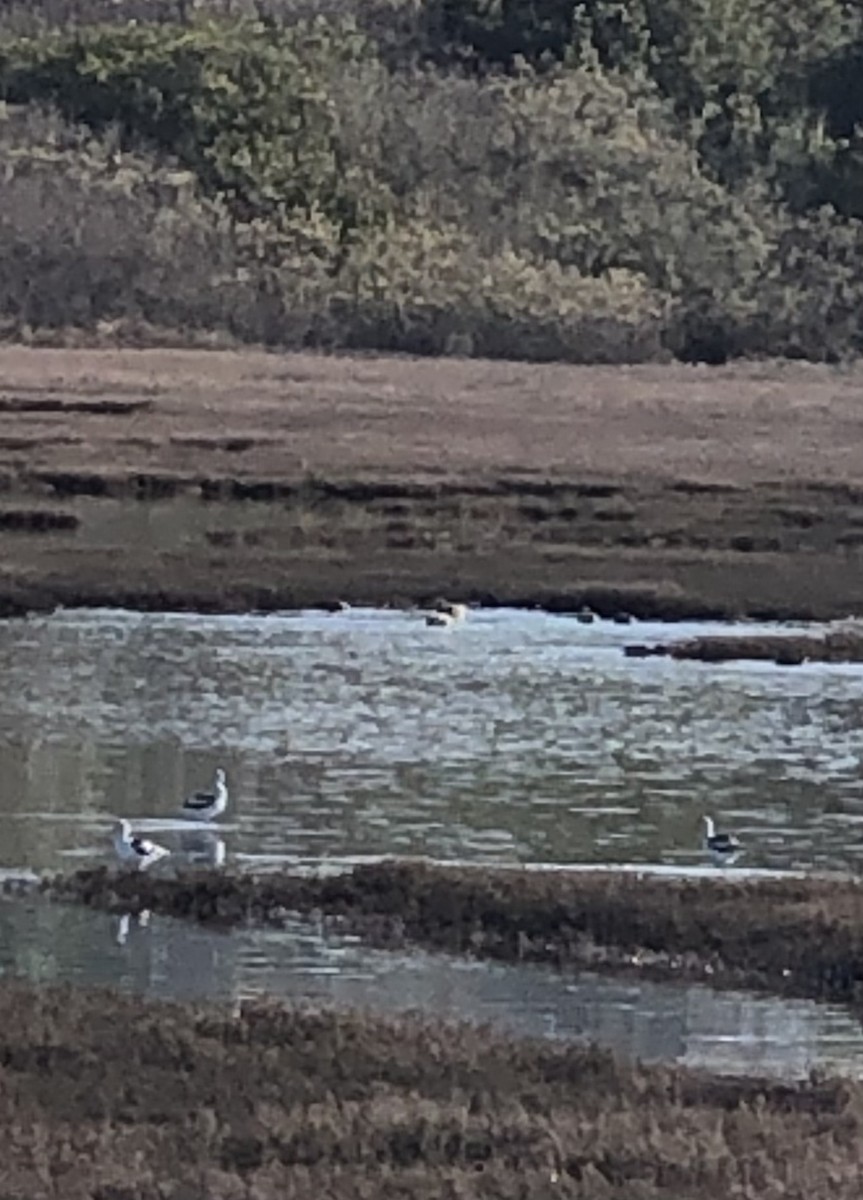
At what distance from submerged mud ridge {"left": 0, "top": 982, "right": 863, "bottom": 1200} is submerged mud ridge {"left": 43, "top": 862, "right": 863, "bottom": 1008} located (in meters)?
2.33

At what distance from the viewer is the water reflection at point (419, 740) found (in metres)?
20.3

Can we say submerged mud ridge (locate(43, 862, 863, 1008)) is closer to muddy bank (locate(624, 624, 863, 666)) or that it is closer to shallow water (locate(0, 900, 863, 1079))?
shallow water (locate(0, 900, 863, 1079))

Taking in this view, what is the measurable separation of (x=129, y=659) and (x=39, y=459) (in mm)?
15315

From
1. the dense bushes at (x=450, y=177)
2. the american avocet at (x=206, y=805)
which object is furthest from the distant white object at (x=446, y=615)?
the dense bushes at (x=450, y=177)

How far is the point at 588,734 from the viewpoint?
81.3 feet

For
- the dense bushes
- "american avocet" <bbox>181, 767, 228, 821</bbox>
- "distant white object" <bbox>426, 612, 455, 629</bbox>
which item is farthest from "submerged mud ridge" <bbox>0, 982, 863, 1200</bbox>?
the dense bushes

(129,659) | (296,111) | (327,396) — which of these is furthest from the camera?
(296,111)

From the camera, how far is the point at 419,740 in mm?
24188

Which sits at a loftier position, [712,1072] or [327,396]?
[712,1072]

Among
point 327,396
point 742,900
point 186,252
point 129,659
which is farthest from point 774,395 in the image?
point 742,900

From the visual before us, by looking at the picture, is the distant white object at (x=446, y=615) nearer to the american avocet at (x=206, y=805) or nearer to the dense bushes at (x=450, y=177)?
the american avocet at (x=206, y=805)

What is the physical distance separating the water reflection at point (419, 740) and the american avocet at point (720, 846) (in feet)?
0.45

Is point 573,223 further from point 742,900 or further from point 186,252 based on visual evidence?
point 742,900

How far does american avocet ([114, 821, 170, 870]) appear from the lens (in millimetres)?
18422
